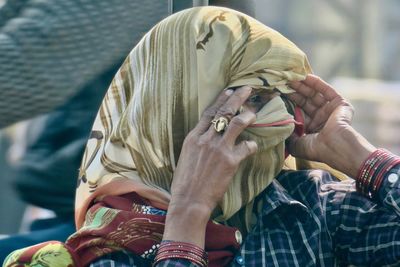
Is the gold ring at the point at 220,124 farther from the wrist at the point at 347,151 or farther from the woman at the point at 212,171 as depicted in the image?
the wrist at the point at 347,151

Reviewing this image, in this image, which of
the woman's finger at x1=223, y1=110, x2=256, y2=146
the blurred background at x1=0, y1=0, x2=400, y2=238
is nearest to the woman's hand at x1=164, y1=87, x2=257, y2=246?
the woman's finger at x1=223, y1=110, x2=256, y2=146

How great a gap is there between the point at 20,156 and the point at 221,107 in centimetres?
75

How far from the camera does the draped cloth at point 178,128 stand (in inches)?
76.9

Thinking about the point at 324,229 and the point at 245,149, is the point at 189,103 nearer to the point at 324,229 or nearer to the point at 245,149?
the point at 245,149

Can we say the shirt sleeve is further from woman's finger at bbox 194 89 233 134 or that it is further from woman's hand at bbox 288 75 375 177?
woman's finger at bbox 194 89 233 134

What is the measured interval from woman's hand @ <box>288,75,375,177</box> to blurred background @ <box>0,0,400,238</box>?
2.37m

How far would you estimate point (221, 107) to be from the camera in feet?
6.38

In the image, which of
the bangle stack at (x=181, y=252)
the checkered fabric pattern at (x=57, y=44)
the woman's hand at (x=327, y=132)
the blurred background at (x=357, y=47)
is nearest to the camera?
the bangle stack at (x=181, y=252)

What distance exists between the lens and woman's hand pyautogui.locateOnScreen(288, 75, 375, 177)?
2070mm

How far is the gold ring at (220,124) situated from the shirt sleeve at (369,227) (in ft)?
1.02

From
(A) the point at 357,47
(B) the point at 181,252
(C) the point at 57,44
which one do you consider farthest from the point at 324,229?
(A) the point at 357,47

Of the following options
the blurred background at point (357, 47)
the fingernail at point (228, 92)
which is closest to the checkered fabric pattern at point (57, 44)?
the fingernail at point (228, 92)

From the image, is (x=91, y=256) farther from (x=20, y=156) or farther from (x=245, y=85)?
(x=20, y=156)

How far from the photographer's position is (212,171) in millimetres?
1912
